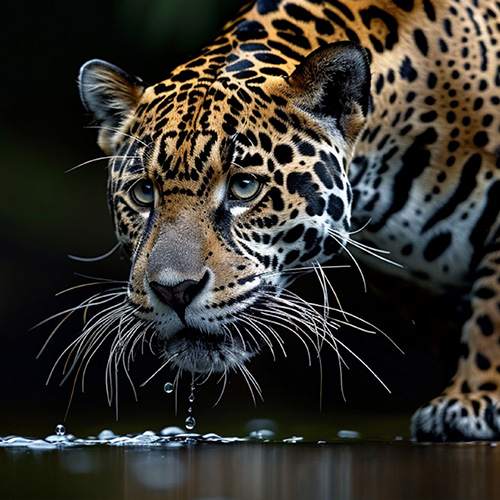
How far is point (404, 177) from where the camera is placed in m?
3.79

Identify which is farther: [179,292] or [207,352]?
[207,352]

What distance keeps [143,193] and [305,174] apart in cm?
49

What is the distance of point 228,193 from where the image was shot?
11.2 ft

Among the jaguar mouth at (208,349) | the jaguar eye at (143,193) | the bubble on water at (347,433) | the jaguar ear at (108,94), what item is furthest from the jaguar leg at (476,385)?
the bubble on water at (347,433)

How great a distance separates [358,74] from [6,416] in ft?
13.4

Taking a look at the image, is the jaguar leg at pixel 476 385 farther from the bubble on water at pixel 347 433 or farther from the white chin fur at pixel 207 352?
the bubble on water at pixel 347 433

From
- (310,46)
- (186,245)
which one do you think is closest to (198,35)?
(310,46)

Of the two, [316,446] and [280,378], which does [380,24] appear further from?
[280,378]

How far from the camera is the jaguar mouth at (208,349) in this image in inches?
129

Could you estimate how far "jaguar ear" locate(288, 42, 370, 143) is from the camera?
137 inches

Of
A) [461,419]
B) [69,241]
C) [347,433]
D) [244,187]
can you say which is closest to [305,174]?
[244,187]

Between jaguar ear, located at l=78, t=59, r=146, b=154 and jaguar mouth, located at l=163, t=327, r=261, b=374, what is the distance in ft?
2.72

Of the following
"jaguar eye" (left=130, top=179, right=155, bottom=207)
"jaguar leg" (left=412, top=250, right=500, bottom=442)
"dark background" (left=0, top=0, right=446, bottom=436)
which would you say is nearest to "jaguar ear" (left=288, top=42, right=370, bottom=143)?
"jaguar eye" (left=130, top=179, right=155, bottom=207)

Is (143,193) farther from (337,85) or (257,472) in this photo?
(257,472)
